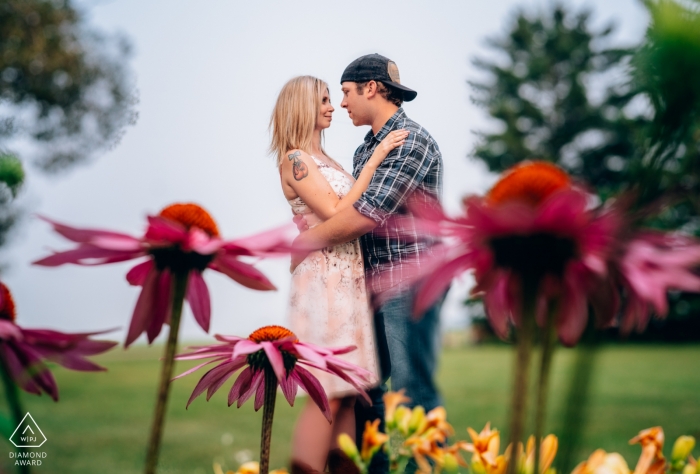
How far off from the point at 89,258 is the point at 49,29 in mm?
6706

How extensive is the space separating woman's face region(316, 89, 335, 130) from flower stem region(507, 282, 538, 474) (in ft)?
4.53

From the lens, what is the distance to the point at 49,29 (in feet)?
20.7

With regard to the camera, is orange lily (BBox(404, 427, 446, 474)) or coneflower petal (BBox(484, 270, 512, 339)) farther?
orange lily (BBox(404, 427, 446, 474))

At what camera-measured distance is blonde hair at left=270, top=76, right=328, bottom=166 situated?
5.43 ft

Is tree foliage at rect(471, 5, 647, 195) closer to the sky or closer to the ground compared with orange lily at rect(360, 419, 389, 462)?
closer to the sky

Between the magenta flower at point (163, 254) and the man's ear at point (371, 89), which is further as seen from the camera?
the man's ear at point (371, 89)

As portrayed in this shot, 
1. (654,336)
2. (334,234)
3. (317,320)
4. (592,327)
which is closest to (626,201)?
(592,327)

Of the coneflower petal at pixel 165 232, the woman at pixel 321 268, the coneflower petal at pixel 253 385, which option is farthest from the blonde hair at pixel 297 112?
the coneflower petal at pixel 165 232

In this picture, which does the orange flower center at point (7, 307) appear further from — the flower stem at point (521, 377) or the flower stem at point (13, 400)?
the flower stem at point (521, 377)

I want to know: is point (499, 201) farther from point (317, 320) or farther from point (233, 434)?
point (233, 434)

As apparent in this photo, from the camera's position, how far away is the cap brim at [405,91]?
1.63 metres

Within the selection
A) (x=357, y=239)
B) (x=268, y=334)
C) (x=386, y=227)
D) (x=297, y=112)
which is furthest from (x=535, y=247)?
(x=297, y=112)

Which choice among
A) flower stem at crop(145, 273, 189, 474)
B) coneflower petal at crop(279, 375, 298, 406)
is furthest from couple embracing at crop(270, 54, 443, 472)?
flower stem at crop(145, 273, 189, 474)

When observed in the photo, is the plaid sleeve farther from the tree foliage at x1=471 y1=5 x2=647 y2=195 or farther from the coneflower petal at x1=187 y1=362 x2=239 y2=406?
the tree foliage at x1=471 y1=5 x2=647 y2=195
